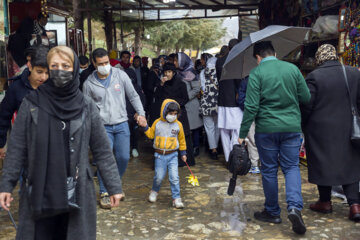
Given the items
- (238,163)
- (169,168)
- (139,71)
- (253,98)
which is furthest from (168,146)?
(139,71)

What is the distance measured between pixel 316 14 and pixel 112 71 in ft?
18.0

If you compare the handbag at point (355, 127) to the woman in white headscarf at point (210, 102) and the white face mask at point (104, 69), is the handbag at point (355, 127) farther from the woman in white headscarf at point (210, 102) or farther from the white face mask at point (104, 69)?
the woman in white headscarf at point (210, 102)

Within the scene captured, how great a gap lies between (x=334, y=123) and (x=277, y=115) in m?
0.73

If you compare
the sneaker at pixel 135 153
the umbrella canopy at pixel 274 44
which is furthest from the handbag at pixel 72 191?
the sneaker at pixel 135 153

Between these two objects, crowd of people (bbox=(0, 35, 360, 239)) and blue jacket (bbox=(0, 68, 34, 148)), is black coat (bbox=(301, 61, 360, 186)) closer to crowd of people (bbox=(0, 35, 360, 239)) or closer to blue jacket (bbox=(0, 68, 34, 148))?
crowd of people (bbox=(0, 35, 360, 239))

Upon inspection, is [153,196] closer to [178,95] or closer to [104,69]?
[104,69]

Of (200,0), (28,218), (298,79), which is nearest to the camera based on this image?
(28,218)

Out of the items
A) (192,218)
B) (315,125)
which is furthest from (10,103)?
(315,125)

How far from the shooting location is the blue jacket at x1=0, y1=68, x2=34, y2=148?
393 centimetres

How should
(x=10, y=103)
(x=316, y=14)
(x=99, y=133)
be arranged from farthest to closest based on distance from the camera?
(x=316, y=14) < (x=10, y=103) < (x=99, y=133)

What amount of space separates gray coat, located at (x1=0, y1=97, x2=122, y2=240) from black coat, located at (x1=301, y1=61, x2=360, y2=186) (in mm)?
2774

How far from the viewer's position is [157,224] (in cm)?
476

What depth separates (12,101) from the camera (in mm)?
4039

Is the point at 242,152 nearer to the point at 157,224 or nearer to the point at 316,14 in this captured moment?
the point at 157,224
